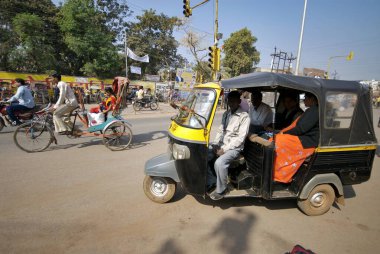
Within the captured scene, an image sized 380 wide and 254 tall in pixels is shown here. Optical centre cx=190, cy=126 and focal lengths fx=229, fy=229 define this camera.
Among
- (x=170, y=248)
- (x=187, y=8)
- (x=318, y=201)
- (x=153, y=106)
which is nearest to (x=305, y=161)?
(x=318, y=201)

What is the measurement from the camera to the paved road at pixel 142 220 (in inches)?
109

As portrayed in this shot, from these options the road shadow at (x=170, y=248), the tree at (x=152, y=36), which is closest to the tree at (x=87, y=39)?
the tree at (x=152, y=36)

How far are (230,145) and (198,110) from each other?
72 cm

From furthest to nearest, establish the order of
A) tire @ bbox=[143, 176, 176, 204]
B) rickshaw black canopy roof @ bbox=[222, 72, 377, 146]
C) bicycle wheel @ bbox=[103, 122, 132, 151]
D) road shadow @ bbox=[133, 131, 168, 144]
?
road shadow @ bbox=[133, 131, 168, 144]
bicycle wheel @ bbox=[103, 122, 132, 151]
tire @ bbox=[143, 176, 176, 204]
rickshaw black canopy roof @ bbox=[222, 72, 377, 146]

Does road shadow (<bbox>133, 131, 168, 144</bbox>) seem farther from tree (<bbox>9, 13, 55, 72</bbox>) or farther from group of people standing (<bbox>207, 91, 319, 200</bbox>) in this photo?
tree (<bbox>9, 13, 55, 72</bbox>)

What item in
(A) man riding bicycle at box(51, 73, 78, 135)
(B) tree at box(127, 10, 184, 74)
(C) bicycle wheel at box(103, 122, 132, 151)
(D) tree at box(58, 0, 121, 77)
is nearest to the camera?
(A) man riding bicycle at box(51, 73, 78, 135)

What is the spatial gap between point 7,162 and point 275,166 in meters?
5.51

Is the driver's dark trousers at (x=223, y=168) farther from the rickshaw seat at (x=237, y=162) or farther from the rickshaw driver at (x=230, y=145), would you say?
the rickshaw seat at (x=237, y=162)

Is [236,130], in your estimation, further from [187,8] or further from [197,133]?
[187,8]

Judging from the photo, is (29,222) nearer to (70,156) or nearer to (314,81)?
(70,156)

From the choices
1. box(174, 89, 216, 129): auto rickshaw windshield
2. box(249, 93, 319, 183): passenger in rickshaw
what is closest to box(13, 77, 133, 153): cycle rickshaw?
box(174, 89, 216, 129): auto rickshaw windshield

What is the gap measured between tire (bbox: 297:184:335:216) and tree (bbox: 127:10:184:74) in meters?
34.0

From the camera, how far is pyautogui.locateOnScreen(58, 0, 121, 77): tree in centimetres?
2452

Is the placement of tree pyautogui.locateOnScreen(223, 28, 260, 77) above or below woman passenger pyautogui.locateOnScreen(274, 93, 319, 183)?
above
